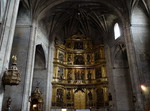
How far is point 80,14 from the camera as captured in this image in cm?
2570

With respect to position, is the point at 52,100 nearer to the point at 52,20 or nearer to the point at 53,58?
the point at 53,58

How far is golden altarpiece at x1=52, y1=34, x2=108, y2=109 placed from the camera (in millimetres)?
23203

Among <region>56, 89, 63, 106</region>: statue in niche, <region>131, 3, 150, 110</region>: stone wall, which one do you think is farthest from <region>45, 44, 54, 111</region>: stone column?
<region>131, 3, 150, 110</region>: stone wall

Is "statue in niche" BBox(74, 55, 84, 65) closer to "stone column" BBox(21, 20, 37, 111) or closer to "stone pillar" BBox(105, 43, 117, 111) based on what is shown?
"stone pillar" BBox(105, 43, 117, 111)

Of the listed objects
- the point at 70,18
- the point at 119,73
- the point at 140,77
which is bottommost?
the point at 140,77

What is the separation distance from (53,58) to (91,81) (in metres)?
6.63

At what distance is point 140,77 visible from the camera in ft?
50.8

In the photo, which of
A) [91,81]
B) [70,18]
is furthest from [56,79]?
[70,18]

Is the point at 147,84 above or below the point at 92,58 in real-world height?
below

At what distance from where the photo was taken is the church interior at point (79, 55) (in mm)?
15812

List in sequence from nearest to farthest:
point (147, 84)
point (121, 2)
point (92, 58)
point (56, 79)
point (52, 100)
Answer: point (147, 84) → point (121, 2) → point (52, 100) → point (56, 79) → point (92, 58)

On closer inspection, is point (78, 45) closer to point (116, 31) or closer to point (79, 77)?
point (79, 77)

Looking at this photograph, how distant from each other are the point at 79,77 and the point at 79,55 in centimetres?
379

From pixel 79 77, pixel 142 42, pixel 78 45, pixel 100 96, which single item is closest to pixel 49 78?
pixel 79 77
